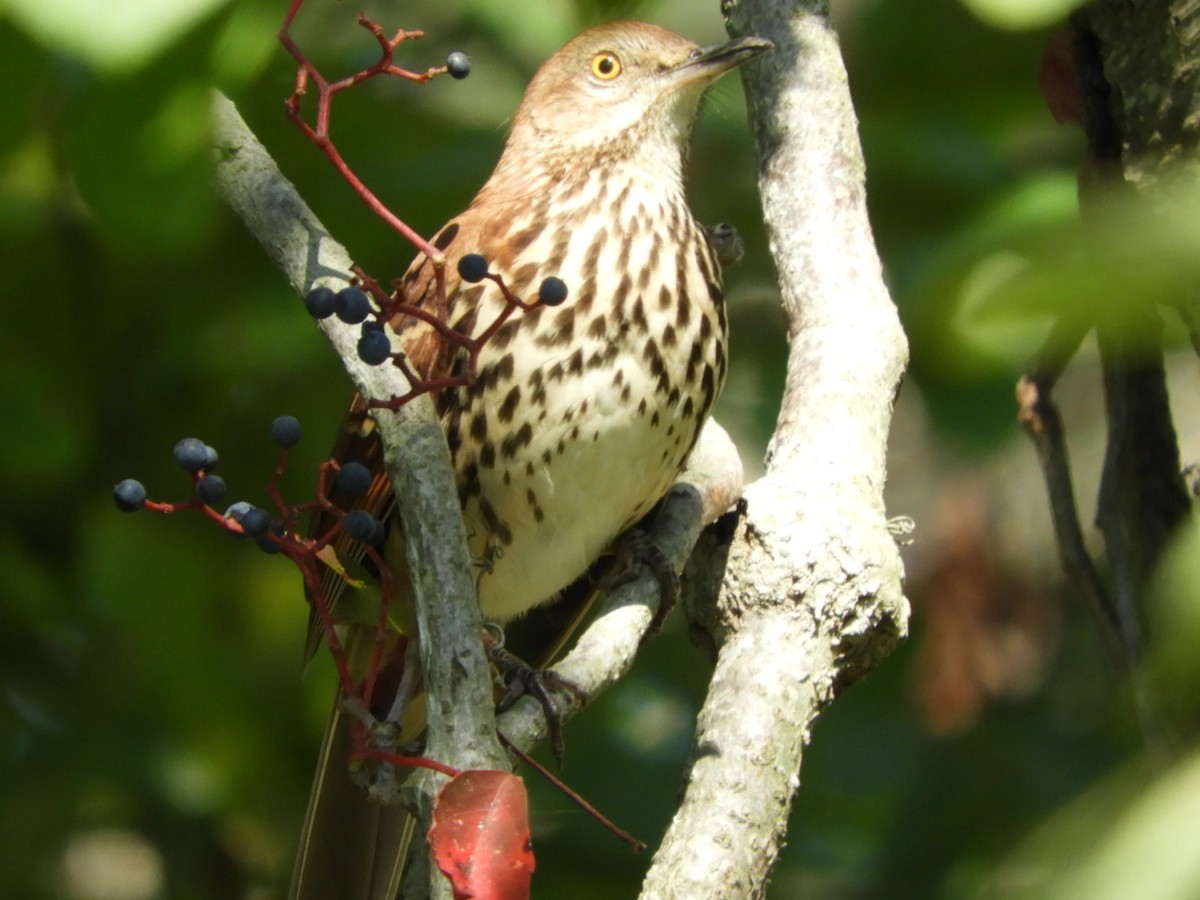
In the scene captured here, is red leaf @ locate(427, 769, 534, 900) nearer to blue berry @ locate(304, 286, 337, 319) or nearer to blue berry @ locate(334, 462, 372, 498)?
blue berry @ locate(304, 286, 337, 319)

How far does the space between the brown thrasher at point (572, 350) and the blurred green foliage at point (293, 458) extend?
21cm

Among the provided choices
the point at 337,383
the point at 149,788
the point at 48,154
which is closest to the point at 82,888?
the point at 149,788

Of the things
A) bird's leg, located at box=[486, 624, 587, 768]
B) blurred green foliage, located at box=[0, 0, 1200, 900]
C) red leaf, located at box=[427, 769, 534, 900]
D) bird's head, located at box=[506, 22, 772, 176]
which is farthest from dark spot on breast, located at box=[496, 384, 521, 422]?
red leaf, located at box=[427, 769, 534, 900]

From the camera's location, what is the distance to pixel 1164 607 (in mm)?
886

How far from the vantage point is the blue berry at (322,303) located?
1719 millimetres

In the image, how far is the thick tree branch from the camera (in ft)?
6.59

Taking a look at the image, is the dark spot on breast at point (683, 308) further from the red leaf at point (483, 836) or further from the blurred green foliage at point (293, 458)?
the red leaf at point (483, 836)

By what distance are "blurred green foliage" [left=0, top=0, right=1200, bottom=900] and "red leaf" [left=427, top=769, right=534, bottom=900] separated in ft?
4.91

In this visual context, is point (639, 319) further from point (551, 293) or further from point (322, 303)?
point (322, 303)

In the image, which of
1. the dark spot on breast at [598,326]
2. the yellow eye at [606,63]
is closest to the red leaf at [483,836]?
the dark spot on breast at [598,326]

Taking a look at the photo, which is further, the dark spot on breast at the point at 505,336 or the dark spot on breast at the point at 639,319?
the dark spot on breast at the point at 639,319

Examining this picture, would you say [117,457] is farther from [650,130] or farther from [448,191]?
[650,130]

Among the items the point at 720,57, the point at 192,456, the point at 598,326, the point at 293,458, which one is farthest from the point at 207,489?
the point at 293,458

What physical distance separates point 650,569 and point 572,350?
39cm
